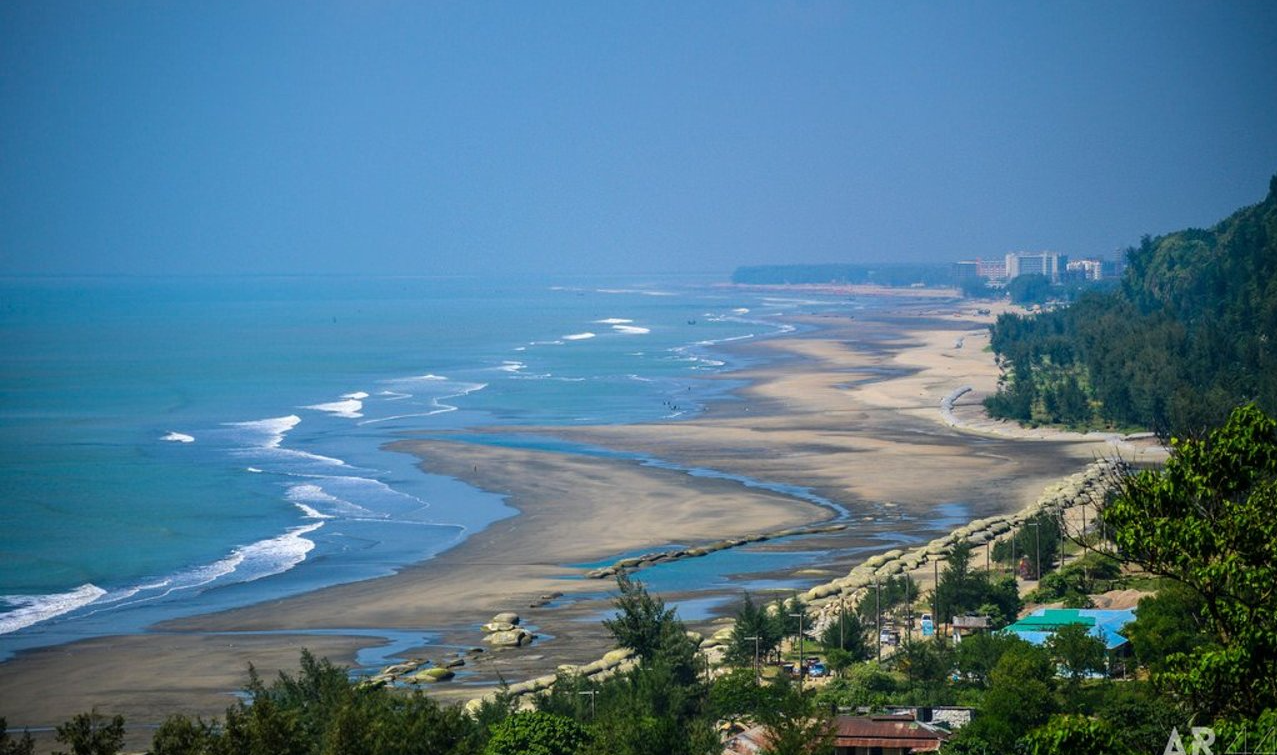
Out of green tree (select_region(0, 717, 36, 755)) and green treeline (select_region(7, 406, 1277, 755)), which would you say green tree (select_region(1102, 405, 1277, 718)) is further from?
green tree (select_region(0, 717, 36, 755))

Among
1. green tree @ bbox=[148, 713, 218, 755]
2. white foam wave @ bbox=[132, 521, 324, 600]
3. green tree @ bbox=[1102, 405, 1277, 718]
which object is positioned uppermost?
green tree @ bbox=[1102, 405, 1277, 718]

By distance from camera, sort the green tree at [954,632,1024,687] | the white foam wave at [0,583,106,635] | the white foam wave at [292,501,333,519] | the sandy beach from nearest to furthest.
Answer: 1. the green tree at [954,632,1024,687]
2. the sandy beach
3. the white foam wave at [0,583,106,635]
4. the white foam wave at [292,501,333,519]

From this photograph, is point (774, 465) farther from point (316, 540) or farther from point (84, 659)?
point (84, 659)

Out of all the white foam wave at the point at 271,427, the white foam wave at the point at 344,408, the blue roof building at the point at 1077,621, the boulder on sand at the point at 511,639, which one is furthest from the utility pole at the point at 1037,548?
the white foam wave at the point at 344,408

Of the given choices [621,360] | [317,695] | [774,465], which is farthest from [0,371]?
[317,695]

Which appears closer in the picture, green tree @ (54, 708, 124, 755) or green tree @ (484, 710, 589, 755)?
green tree @ (54, 708, 124, 755)

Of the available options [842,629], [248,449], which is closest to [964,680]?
[842,629]

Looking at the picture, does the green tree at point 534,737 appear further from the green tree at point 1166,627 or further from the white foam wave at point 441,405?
the white foam wave at point 441,405

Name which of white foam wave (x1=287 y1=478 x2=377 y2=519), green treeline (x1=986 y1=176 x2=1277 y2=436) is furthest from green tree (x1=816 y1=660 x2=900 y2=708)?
white foam wave (x1=287 y1=478 x2=377 y2=519)
